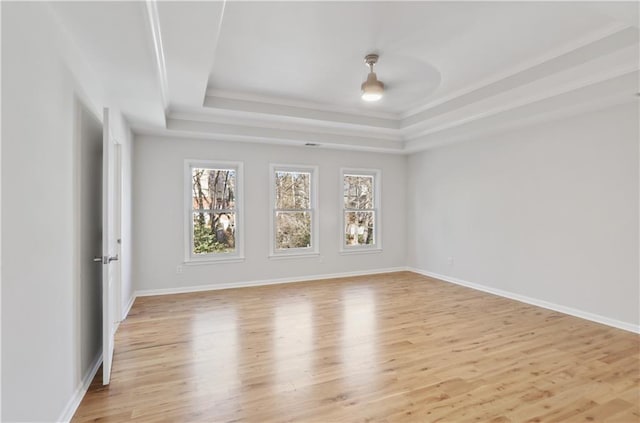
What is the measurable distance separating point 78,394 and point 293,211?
4.07 metres

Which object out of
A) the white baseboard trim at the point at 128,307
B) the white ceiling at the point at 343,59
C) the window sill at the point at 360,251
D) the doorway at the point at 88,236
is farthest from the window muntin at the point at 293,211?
the doorway at the point at 88,236

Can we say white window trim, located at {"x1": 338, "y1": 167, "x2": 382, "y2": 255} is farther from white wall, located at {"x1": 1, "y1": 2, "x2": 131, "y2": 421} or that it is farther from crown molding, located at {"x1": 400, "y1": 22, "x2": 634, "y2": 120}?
white wall, located at {"x1": 1, "y1": 2, "x2": 131, "y2": 421}

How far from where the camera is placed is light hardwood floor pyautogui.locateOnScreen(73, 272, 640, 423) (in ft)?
7.07

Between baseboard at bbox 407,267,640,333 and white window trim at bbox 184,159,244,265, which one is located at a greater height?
white window trim at bbox 184,159,244,265

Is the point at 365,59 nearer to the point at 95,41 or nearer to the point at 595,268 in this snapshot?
the point at 95,41

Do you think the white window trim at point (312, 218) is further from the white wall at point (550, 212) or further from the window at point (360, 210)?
the white wall at point (550, 212)

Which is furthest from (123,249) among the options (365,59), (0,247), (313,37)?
(365,59)

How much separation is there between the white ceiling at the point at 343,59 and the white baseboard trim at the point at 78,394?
2296 mm

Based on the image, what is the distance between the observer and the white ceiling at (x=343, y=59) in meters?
2.35

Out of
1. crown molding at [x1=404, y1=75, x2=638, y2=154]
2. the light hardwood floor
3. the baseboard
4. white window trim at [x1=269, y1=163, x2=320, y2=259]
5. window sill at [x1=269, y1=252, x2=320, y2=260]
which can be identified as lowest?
the light hardwood floor

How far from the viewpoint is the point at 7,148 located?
4.60 feet

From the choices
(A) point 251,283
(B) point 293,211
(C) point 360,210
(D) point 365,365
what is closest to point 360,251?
(C) point 360,210

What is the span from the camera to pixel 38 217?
1.69m

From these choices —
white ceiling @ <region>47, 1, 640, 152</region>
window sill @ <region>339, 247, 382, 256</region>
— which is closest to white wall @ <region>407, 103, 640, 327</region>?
white ceiling @ <region>47, 1, 640, 152</region>
